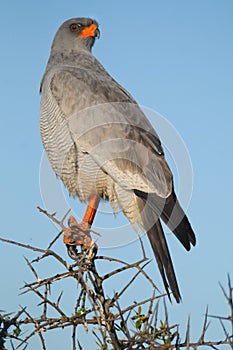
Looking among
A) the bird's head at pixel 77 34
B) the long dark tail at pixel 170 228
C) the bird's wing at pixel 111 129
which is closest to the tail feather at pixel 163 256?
the long dark tail at pixel 170 228

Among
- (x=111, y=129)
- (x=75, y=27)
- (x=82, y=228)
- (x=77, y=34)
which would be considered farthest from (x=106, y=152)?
(x=75, y=27)

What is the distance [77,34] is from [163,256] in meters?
2.99

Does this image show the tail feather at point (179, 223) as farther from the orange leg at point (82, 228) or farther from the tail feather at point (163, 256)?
→ the orange leg at point (82, 228)

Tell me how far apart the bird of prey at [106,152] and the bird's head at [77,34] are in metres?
0.67

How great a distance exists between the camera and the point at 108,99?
5039 millimetres

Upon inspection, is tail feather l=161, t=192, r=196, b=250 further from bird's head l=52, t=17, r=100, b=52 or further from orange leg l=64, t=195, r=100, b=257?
bird's head l=52, t=17, r=100, b=52

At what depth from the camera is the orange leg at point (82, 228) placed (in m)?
4.06

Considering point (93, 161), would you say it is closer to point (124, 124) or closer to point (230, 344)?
point (124, 124)

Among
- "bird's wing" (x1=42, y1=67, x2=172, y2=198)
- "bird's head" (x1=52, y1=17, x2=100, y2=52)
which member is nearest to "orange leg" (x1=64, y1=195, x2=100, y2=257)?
"bird's wing" (x1=42, y1=67, x2=172, y2=198)

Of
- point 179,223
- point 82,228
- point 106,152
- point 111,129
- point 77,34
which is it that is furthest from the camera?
point 77,34

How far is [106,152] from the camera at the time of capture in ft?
15.4

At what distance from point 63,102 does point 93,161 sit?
2.13 ft

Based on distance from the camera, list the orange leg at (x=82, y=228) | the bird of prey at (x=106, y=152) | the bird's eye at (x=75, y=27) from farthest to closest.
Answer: the bird's eye at (x=75, y=27) → the bird of prey at (x=106, y=152) → the orange leg at (x=82, y=228)

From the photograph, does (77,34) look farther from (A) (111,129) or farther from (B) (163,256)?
(B) (163,256)
